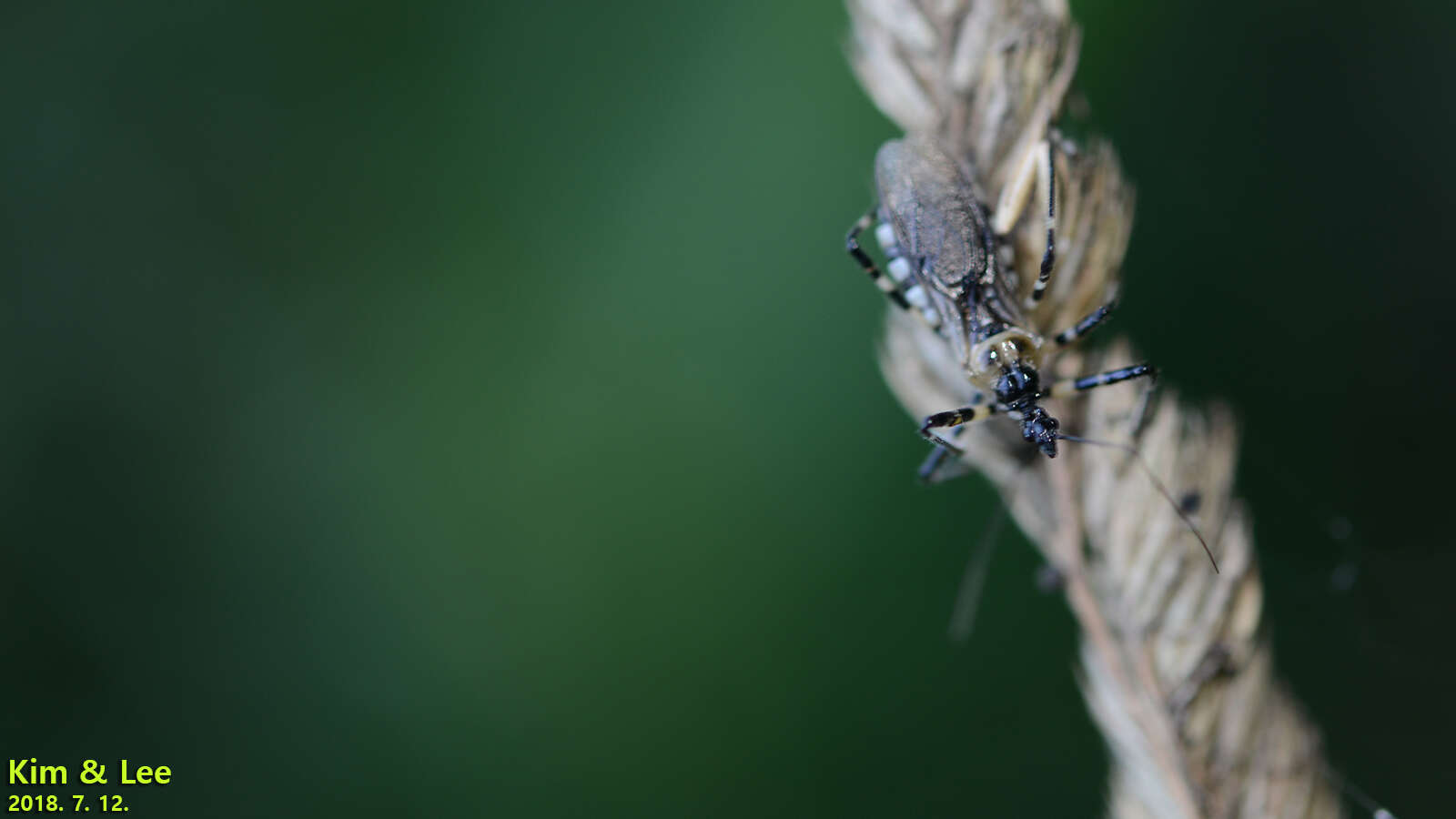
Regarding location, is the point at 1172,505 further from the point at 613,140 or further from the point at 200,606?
the point at 200,606

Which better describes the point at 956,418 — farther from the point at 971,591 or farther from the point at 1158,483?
the point at 971,591

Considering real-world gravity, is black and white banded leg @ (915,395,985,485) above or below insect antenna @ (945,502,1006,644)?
above

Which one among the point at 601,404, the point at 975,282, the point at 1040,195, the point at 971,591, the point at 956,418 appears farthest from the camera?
the point at 601,404

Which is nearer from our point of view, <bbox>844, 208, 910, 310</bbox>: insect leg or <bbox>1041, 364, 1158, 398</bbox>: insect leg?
<bbox>1041, 364, 1158, 398</bbox>: insect leg

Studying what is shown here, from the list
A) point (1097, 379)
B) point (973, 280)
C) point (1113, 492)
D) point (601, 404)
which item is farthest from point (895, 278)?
point (601, 404)

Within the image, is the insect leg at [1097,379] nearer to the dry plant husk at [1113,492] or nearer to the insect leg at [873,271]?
the dry plant husk at [1113,492]

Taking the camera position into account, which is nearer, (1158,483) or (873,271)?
(1158,483)

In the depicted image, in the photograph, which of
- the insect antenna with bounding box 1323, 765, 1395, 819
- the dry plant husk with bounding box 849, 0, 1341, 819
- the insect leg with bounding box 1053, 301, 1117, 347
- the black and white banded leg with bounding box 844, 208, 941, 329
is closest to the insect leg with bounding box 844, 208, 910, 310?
the black and white banded leg with bounding box 844, 208, 941, 329

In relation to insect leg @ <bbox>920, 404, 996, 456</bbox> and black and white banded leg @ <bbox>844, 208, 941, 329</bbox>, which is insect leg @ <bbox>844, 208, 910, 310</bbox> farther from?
insect leg @ <bbox>920, 404, 996, 456</bbox>

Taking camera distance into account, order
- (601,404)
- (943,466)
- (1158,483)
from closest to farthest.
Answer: (1158,483), (943,466), (601,404)
